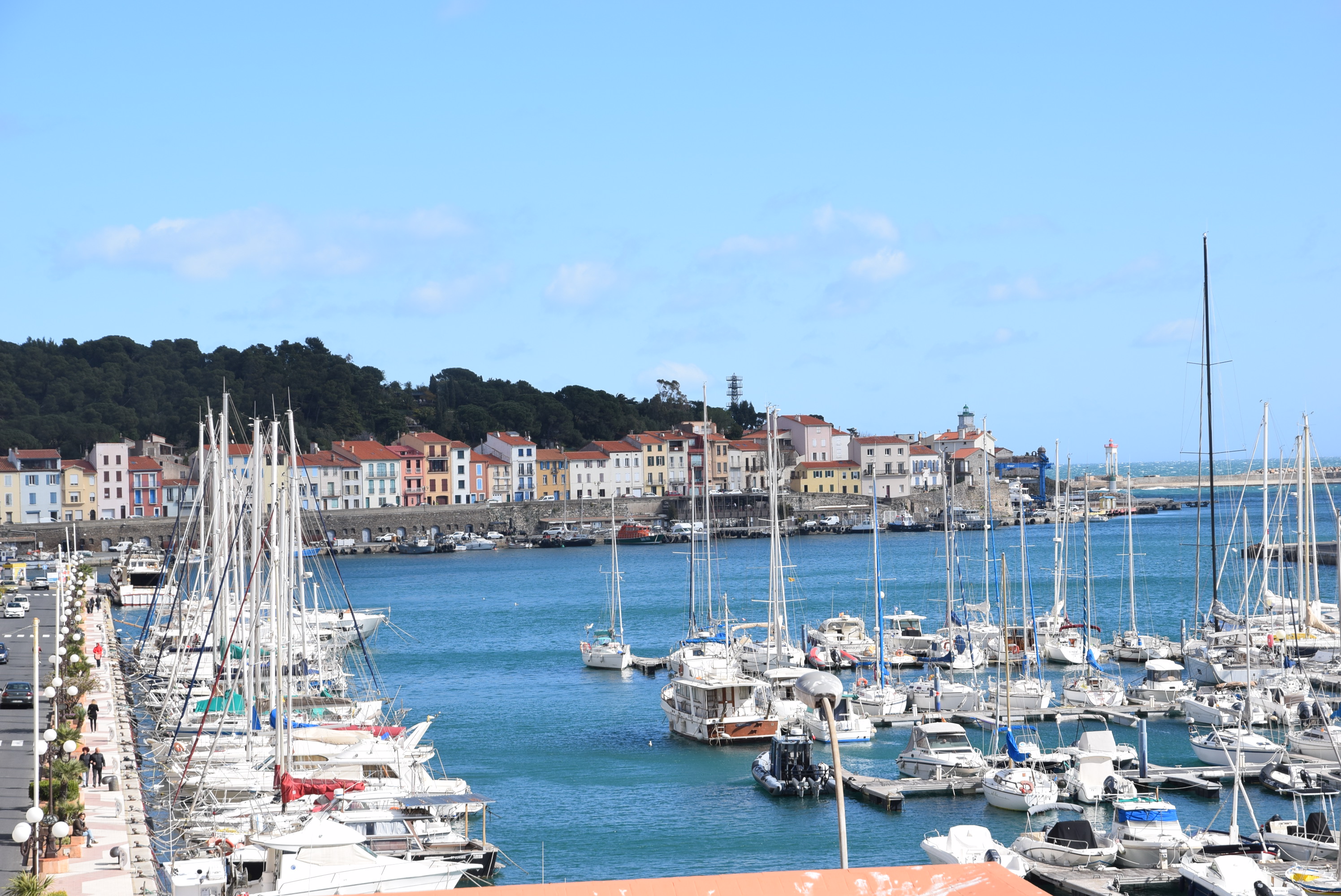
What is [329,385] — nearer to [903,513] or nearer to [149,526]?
[149,526]

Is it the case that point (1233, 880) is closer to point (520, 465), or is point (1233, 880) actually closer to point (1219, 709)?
point (1219, 709)

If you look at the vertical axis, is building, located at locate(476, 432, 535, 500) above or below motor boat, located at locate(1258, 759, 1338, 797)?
above

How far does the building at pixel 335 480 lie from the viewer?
11112cm

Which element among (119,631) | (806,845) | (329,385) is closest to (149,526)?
(329,385)

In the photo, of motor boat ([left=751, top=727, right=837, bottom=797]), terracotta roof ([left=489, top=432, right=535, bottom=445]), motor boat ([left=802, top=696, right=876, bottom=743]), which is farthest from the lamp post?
terracotta roof ([left=489, top=432, right=535, bottom=445])

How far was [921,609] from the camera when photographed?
192 feet

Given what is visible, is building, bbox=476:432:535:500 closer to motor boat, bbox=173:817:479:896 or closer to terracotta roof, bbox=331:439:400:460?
terracotta roof, bbox=331:439:400:460

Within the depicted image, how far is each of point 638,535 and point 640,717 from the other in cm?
8027

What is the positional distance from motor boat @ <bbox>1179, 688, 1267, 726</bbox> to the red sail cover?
1733 cm

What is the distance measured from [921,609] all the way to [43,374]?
94.4 meters

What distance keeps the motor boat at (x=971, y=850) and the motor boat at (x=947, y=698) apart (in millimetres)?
12652

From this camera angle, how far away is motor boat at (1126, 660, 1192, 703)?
3341 centimetres

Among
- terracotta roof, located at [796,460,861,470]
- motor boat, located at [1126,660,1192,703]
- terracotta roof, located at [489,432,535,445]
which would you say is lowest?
motor boat, located at [1126,660,1192,703]

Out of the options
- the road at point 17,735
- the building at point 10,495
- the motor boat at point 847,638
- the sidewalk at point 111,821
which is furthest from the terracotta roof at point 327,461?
the sidewalk at point 111,821
